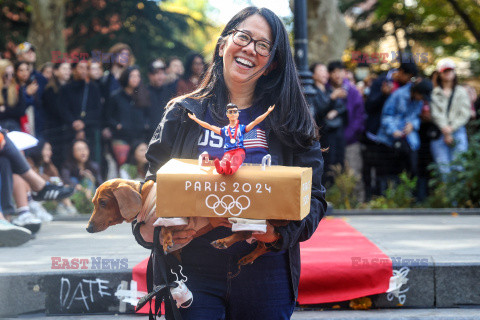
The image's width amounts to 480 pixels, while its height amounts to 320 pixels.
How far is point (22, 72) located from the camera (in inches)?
348

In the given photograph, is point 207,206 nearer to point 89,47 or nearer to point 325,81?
point 325,81

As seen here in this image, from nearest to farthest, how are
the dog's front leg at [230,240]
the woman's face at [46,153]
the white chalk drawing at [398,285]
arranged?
the dog's front leg at [230,240] → the white chalk drawing at [398,285] → the woman's face at [46,153]

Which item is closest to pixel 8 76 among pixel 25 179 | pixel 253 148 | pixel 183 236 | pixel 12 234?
pixel 25 179

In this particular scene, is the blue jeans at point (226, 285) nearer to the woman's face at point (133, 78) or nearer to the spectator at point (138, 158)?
the spectator at point (138, 158)

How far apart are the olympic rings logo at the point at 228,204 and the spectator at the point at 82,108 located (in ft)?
25.3

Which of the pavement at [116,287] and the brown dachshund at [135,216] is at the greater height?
the brown dachshund at [135,216]

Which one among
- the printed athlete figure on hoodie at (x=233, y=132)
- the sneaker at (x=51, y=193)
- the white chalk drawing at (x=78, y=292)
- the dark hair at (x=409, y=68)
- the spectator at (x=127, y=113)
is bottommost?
the white chalk drawing at (x=78, y=292)

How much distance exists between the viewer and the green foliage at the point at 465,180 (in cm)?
828

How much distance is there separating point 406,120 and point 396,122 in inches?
5.6

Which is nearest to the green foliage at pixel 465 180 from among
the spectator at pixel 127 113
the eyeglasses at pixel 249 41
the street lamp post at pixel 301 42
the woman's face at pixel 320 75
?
the woman's face at pixel 320 75

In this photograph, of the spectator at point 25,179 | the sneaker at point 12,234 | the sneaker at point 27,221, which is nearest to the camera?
the sneaker at point 12,234

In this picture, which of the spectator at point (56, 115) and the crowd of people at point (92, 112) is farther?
the spectator at point (56, 115)

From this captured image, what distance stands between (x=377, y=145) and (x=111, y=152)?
4.05 m

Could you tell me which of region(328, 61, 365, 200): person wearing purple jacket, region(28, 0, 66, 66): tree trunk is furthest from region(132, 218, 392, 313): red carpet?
region(28, 0, 66, 66): tree trunk
